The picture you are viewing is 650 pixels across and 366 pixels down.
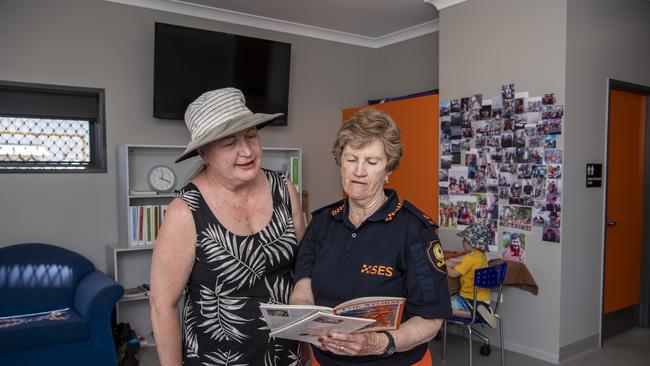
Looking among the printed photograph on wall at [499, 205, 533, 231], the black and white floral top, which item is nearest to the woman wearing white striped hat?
the black and white floral top

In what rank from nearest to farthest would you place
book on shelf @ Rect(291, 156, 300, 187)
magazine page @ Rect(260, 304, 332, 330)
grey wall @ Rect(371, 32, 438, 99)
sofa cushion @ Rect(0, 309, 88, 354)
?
magazine page @ Rect(260, 304, 332, 330), sofa cushion @ Rect(0, 309, 88, 354), book on shelf @ Rect(291, 156, 300, 187), grey wall @ Rect(371, 32, 438, 99)

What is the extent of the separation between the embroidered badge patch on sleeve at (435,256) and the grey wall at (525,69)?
2686 mm

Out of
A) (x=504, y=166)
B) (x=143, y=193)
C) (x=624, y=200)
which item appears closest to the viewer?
(x=504, y=166)

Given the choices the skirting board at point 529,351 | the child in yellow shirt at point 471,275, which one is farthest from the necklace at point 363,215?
the skirting board at point 529,351

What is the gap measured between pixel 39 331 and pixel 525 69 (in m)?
3.95

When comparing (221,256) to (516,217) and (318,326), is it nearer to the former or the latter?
(318,326)

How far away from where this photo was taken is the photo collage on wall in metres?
3.75

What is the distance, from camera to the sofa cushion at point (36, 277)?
360 cm

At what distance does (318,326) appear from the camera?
1.29 m

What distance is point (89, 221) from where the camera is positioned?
165 inches

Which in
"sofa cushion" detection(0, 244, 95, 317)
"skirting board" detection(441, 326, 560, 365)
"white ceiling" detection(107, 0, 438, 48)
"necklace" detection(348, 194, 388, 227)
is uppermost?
"white ceiling" detection(107, 0, 438, 48)

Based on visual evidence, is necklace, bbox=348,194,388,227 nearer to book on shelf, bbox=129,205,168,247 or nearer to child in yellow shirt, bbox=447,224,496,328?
child in yellow shirt, bbox=447,224,496,328

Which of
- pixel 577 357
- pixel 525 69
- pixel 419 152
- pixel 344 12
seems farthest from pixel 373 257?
pixel 344 12

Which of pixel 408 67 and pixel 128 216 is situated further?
pixel 408 67
